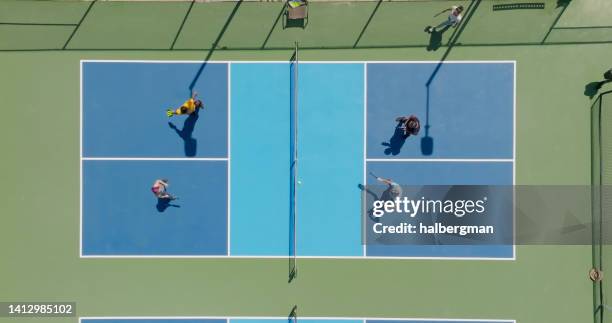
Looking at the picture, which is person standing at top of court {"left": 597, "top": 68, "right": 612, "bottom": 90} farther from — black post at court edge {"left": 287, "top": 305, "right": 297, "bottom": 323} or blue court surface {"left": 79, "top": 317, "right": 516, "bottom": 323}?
black post at court edge {"left": 287, "top": 305, "right": 297, "bottom": 323}

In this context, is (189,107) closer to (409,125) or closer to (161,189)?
(161,189)

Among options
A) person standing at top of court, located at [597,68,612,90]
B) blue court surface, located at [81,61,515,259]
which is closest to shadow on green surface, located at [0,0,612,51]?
blue court surface, located at [81,61,515,259]

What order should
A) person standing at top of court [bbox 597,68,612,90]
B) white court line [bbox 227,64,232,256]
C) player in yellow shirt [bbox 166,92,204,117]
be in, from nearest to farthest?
person standing at top of court [bbox 597,68,612,90] → player in yellow shirt [bbox 166,92,204,117] → white court line [bbox 227,64,232,256]

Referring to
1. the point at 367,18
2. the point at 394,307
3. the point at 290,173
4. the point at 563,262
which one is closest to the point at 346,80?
the point at 367,18

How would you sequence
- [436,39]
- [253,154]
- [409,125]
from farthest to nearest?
[253,154] → [436,39] → [409,125]

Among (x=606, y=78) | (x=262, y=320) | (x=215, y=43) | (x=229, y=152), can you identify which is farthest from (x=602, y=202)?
(x=215, y=43)

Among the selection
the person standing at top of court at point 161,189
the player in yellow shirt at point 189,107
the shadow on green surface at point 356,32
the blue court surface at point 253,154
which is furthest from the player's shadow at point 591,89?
the person standing at top of court at point 161,189

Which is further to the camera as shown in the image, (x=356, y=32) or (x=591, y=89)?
(x=356, y=32)

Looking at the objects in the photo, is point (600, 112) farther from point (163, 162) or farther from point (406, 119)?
point (163, 162)
